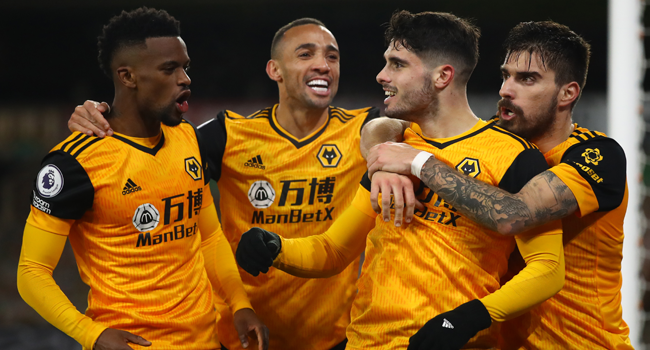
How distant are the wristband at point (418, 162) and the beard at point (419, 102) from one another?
1.04 feet

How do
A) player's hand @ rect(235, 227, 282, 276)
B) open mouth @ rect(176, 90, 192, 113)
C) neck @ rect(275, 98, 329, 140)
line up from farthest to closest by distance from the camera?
neck @ rect(275, 98, 329, 140), open mouth @ rect(176, 90, 192, 113), player's hand @ rect(235, 227, 282, 276)

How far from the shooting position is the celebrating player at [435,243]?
2090mm

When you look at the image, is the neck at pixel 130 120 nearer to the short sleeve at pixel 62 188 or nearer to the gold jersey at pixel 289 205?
the short sleeve at pixel 62 188

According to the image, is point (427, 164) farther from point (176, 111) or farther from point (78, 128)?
point (78, 128)

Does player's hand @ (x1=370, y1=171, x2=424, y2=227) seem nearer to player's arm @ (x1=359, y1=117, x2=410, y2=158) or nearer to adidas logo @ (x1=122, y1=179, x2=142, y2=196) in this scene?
player's arm @ (x1=359, y1=117, x2=410, y2=158)

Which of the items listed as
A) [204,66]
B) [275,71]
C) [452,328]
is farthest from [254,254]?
[204,66]

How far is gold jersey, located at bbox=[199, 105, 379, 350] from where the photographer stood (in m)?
3.12

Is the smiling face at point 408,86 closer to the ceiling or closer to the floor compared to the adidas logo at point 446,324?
closer to the ceiling

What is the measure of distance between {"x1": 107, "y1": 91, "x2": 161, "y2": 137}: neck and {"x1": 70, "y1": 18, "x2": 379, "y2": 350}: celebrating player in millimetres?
491

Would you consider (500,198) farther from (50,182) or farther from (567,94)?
(50,182)

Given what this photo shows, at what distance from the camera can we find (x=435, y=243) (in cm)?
224

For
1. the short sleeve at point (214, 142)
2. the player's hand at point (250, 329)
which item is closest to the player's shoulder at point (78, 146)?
the short sleeve at point (214, 142)

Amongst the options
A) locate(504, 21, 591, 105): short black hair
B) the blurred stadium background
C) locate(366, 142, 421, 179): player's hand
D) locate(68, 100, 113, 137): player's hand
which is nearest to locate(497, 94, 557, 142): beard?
locate(504, 21, 591, 105): short black hair

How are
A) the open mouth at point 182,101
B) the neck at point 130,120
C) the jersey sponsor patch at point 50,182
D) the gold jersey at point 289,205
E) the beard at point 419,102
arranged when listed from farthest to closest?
the gold jersey at point 289,205 → the open mouth at point 182,101 → the neck at point 130,120 → the beard at point 419,102 → the jersey sponsor patch at point 50,182
